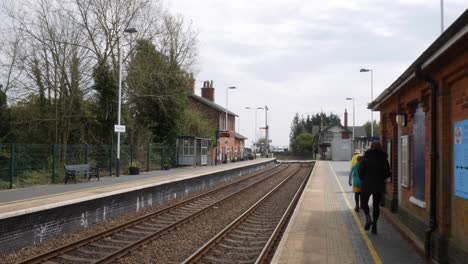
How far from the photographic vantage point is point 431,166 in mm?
6883

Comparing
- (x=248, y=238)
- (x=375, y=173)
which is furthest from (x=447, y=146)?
(x=248, y=238)

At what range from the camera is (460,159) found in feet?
19.0

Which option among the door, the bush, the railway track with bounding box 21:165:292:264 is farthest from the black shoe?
the bush

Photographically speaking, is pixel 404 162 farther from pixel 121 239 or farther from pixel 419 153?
pixel 121 239

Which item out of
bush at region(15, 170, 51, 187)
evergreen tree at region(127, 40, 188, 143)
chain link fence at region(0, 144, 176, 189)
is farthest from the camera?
evergreen tree at region(127, 40, 188, 143)

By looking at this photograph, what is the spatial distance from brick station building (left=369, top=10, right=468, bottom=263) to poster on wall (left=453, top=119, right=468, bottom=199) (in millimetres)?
12

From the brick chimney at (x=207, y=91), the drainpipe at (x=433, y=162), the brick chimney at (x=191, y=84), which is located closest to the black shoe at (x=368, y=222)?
the drainpipe at (x=433, y=162)

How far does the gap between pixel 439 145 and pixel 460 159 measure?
3.12ft

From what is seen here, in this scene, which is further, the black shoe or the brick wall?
the black shoe

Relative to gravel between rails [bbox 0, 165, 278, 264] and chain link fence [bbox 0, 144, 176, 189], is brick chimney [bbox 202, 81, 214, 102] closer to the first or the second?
chain link fence [bbox 0, 144, 176, 189]

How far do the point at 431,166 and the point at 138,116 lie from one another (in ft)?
105

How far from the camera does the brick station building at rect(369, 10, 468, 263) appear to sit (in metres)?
5.73

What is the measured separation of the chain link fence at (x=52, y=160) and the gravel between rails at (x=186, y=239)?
774cm

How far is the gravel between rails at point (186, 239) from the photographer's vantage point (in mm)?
8508
